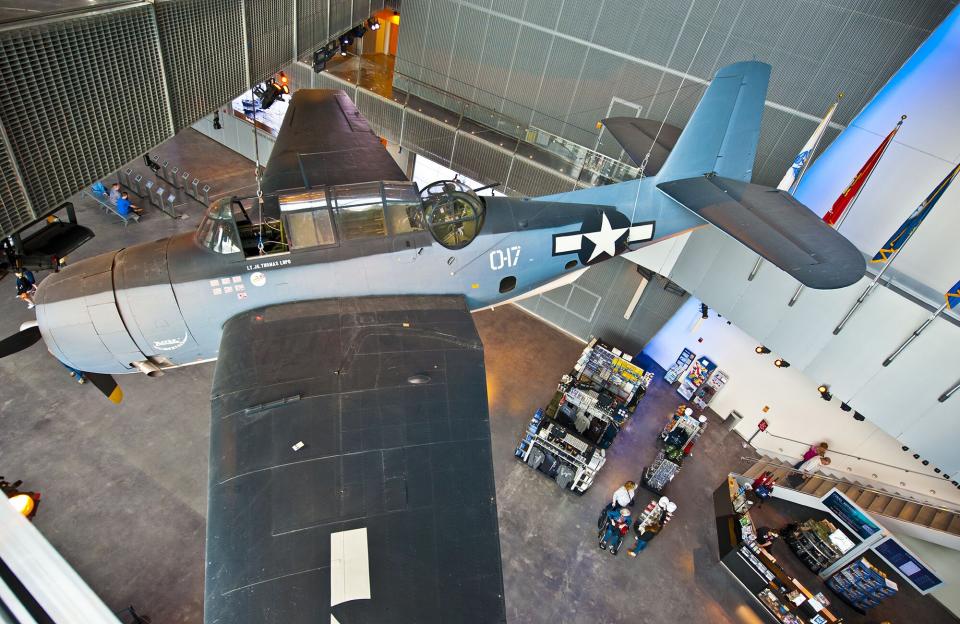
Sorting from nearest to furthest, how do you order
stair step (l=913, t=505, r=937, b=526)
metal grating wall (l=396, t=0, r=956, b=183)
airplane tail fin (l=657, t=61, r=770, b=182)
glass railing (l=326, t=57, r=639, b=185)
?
airplane tail fin (l=657, t=61, r=770, b=182), metal grating wall (l=396, t=0, r=956, b=183), stair step (l=913, t=505, r=937, b=526), glass railing (l=326, t=57, r=639, b=185)

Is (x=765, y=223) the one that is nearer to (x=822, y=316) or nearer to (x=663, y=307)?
(x=822, y=316)

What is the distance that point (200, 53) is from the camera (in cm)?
748

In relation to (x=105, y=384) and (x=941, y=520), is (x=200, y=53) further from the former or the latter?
(x=941, y=520)

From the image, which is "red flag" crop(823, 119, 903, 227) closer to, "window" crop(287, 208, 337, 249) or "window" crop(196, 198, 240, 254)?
"window" crop(287, 208, 337, 249)

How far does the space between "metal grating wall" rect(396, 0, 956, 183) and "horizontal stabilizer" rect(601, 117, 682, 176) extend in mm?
1300

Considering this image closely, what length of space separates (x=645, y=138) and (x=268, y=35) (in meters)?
7.67

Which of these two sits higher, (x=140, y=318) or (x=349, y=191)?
(x=349, y=191)

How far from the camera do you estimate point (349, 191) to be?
764 centimetres

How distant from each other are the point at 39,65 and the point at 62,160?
3.49 ft

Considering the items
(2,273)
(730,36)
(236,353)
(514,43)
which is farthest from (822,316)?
(2,273)

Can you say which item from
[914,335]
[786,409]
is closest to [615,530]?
[786,409]

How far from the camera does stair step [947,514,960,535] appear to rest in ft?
33.3

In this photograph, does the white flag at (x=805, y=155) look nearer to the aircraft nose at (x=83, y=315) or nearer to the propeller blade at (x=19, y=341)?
the aircraft nose at (x=83, y=315)

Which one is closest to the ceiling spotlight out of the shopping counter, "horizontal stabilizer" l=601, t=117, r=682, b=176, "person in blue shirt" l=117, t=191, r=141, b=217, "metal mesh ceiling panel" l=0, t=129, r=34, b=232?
the shopping counter
